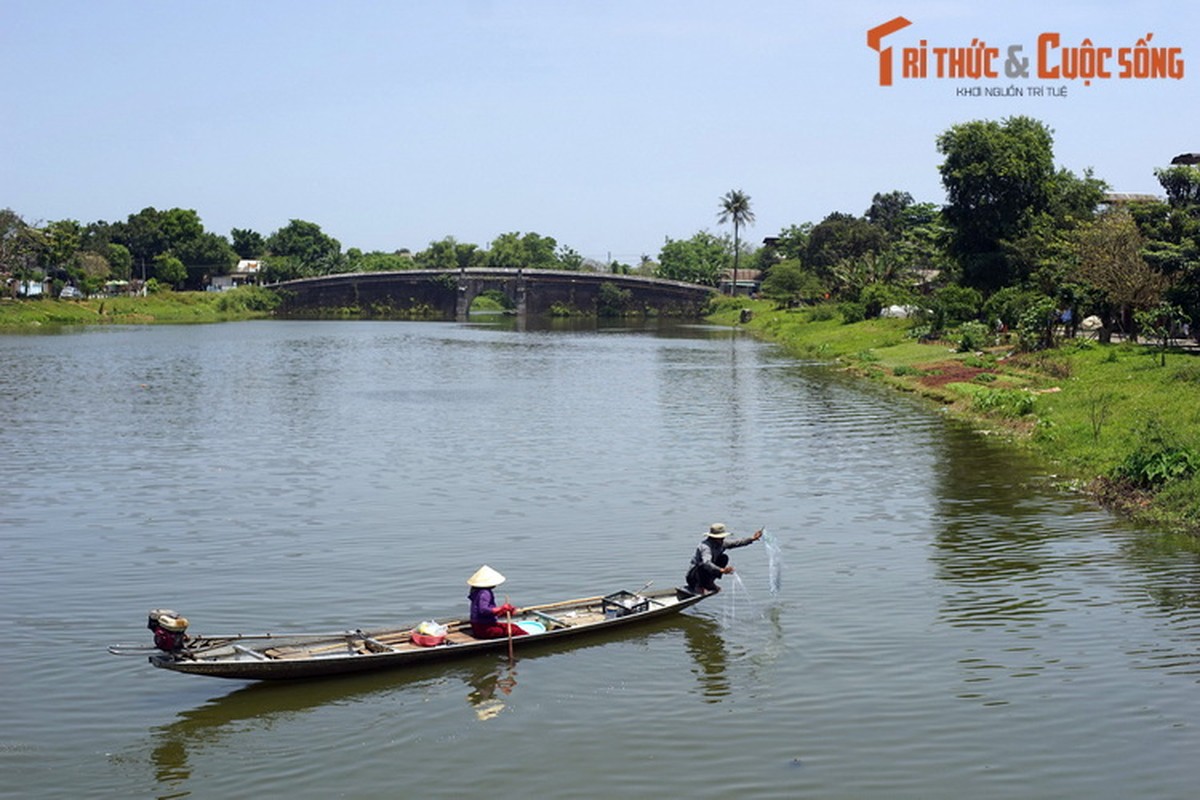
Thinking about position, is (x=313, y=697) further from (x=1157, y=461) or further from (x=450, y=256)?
(x=450, y=256)

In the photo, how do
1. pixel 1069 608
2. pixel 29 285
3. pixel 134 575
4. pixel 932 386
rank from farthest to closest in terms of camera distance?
pixel 29 285
pixel 932 386
pixel 134 575
pixel 1069 608

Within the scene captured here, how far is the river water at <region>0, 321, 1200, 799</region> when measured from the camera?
13562 millimetres

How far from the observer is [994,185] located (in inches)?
2498

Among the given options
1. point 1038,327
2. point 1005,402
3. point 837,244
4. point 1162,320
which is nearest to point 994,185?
point 1038,327

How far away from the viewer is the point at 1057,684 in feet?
51.8

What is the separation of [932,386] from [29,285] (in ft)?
283

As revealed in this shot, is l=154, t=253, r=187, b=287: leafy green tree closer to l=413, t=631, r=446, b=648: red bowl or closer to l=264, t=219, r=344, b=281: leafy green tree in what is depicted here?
l=264, t=219, r=344, b=281: leafy green tree

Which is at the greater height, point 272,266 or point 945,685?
point 272,266

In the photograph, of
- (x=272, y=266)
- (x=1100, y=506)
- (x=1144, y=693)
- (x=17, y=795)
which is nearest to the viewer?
(x=17, y=795)

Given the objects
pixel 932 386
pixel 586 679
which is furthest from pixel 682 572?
pixel 932 386

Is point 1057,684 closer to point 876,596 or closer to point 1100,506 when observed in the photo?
point 876,596

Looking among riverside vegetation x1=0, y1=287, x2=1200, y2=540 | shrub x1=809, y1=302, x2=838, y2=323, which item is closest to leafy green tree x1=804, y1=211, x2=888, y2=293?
shrub x1=809, y1=302, x2=838, y2=323

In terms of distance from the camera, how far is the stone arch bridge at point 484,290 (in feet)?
457

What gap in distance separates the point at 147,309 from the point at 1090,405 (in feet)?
320
